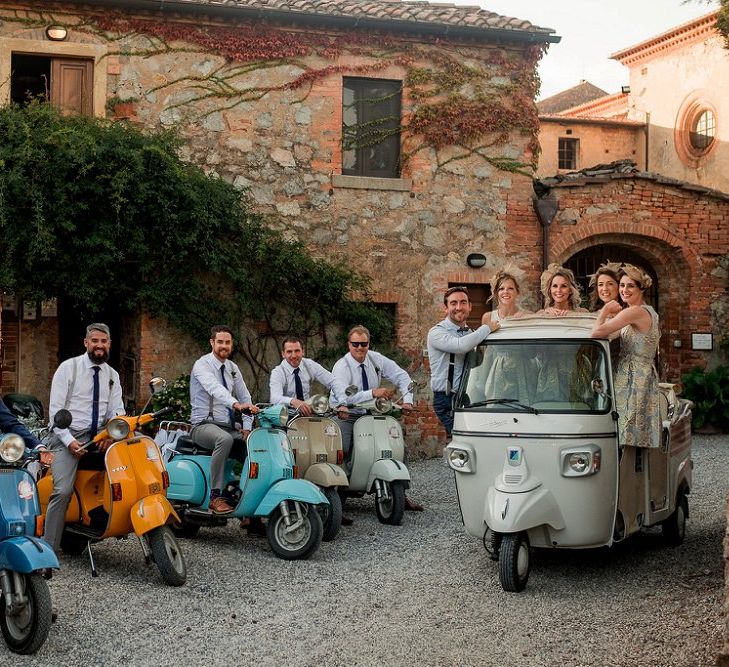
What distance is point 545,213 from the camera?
47.8 feet

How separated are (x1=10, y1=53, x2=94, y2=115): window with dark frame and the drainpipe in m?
6.56

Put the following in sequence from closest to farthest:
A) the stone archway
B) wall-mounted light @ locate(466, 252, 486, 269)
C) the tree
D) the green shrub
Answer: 1. the tree
2. wall-mounted light @ locate(466, 252, 486, 269)
3. the green shrub
4. the stone archway

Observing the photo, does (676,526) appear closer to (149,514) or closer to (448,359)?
(448,359)

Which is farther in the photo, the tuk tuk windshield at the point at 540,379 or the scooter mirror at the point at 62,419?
the tuk tuk windshield at the point at 540,379

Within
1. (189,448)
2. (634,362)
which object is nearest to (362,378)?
(189,448)

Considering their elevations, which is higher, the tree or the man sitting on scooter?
the tree

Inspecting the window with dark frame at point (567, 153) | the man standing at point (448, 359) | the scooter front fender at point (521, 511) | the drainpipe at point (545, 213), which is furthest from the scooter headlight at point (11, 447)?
the window with dark frame at point (567, 153)

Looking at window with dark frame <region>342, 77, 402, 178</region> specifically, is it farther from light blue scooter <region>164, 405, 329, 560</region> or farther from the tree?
light blue scooter <region>164, 405, 329, 560</region>

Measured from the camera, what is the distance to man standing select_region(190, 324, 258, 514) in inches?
297

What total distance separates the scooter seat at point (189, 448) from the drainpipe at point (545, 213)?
810 cm

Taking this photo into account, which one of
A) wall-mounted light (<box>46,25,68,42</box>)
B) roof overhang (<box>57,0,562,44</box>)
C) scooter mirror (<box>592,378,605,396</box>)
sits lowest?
scooter mirror (<box>592,378,605,396</box>)

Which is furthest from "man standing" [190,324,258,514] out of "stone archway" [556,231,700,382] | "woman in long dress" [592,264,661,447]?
"stone archway" [556,231,700,382]

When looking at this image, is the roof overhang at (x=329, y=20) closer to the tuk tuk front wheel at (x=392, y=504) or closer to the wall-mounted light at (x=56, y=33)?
the wall-mounted light at (x=56, y=33)

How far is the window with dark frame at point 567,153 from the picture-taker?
81.1 ft
